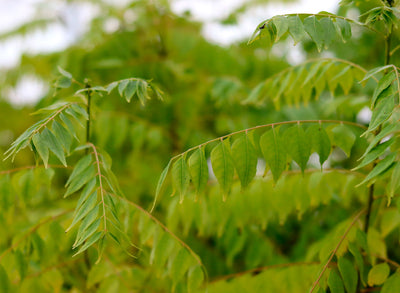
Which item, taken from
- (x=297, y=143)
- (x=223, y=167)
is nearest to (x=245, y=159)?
(x=223, y=167)

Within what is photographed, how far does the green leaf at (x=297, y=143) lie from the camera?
1.13 meters

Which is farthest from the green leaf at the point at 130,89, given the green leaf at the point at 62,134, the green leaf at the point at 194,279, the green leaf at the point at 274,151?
the green leaf at the point at 194,279

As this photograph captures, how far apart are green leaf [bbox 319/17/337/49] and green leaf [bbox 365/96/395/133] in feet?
0.72

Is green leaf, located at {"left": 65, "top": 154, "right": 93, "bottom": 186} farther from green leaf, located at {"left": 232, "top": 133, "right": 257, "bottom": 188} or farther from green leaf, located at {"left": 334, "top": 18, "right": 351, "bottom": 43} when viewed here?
green leaf, located at {"left": 334, "top": 18, "right": 351, "bottom": 43}

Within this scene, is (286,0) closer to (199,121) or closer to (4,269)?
(199,121)

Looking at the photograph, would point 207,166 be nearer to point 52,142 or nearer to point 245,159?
point 245,159

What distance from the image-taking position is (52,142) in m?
1.03

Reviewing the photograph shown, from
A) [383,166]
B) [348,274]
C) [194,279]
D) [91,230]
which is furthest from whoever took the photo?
[194,279]

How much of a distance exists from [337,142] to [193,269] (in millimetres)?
641

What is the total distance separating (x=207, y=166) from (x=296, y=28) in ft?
1.44

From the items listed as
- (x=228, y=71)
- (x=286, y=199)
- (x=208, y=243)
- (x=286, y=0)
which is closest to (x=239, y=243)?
(x=286, y=199)

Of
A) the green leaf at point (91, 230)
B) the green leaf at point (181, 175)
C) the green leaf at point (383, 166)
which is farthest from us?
the green leaf at point (181, 175)

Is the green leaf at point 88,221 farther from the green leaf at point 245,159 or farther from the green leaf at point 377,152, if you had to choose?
the green leaf at point 377,152

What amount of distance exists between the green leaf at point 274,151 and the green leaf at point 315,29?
275 mm
